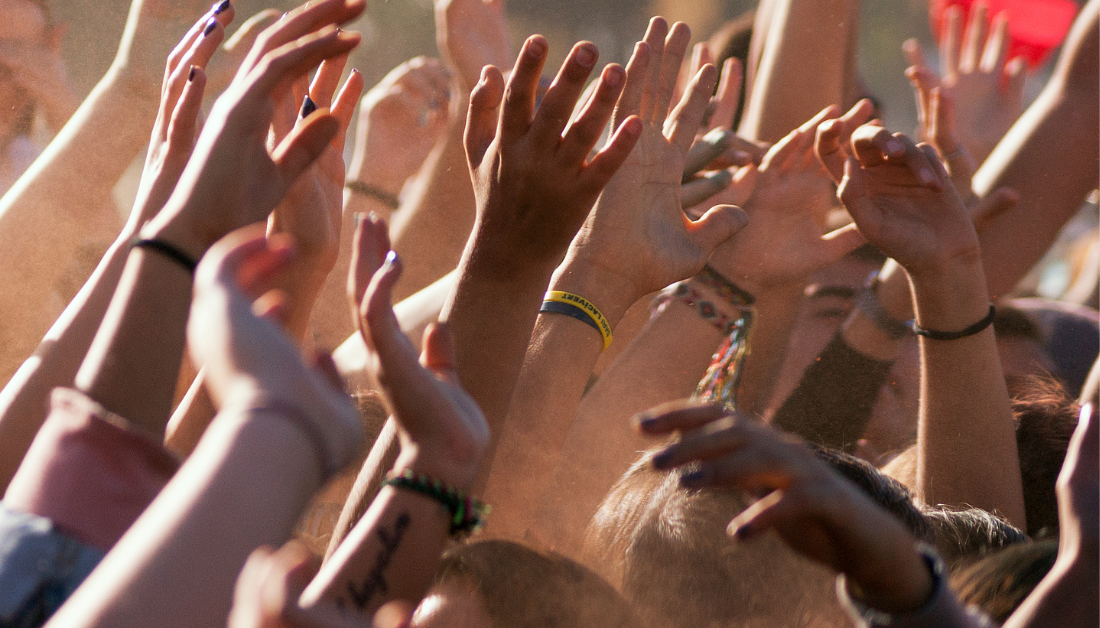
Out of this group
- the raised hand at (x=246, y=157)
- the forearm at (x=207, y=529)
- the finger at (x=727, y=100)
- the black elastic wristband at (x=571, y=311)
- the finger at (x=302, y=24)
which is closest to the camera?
the forearm at (x=207, y=529)

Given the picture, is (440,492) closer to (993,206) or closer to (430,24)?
(993,206)

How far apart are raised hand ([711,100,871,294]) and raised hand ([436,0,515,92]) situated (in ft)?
2.02

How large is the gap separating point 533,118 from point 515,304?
20 centimetres

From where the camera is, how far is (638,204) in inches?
45.5

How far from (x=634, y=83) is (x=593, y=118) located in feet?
0.91

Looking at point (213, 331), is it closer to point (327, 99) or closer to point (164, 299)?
point (164, 299)

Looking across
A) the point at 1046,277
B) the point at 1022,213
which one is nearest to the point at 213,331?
the point at 1022,213

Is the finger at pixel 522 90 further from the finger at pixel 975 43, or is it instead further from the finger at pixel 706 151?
the finger at pixel 975 43

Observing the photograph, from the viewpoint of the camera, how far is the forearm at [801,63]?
5.64 feet

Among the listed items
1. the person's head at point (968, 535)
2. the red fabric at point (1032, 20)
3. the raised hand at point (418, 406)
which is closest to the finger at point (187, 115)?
the raised hand at point (418, 406)

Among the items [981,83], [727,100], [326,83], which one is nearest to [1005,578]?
[326,83]

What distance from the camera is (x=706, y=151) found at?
4.73ft

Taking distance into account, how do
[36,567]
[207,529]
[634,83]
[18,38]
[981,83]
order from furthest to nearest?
[981,83] → [18,38] → [634,83] → [36,567] → [207,529]

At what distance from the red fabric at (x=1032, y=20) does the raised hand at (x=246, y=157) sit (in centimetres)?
265
